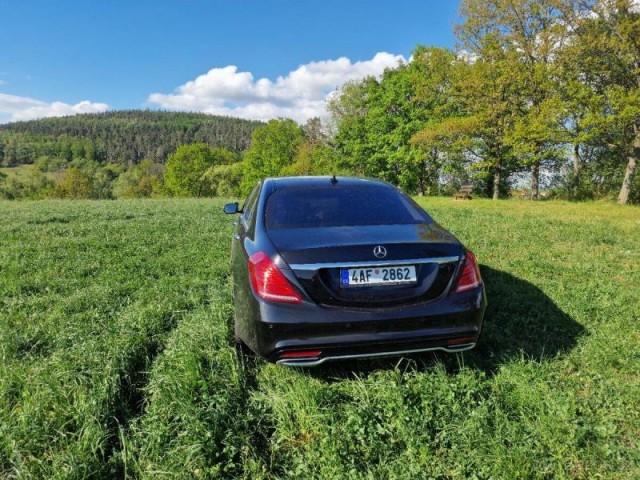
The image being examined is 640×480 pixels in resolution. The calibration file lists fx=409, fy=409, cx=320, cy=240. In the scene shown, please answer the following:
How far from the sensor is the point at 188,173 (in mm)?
62062

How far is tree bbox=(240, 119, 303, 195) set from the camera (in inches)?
1901

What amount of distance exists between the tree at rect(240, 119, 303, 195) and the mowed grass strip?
40.4 meters

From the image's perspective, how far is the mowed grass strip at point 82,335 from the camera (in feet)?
7.67

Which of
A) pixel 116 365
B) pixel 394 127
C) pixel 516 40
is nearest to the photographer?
pixel 116 365

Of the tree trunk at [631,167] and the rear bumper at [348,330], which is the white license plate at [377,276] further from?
the tree trunk at [631,167]

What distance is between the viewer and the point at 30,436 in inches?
92.7

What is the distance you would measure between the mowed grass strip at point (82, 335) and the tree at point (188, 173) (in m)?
55.4

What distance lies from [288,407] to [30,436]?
4.96 ft

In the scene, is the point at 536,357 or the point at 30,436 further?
the point at 536,357

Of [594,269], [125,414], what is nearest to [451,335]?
[125,414]

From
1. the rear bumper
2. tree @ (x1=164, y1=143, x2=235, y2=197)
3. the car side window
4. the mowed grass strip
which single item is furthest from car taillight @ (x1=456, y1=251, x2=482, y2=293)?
tree @ (x1=164, y1=143, x2=235, y2=197)

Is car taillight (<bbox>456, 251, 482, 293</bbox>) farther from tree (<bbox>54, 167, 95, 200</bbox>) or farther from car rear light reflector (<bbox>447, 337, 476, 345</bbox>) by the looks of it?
tree (<bbox>54, 167, 95, 200</bbox>)

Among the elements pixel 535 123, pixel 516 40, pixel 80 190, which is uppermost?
pixel 516 40

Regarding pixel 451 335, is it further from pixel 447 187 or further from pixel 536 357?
pixel 447 187
